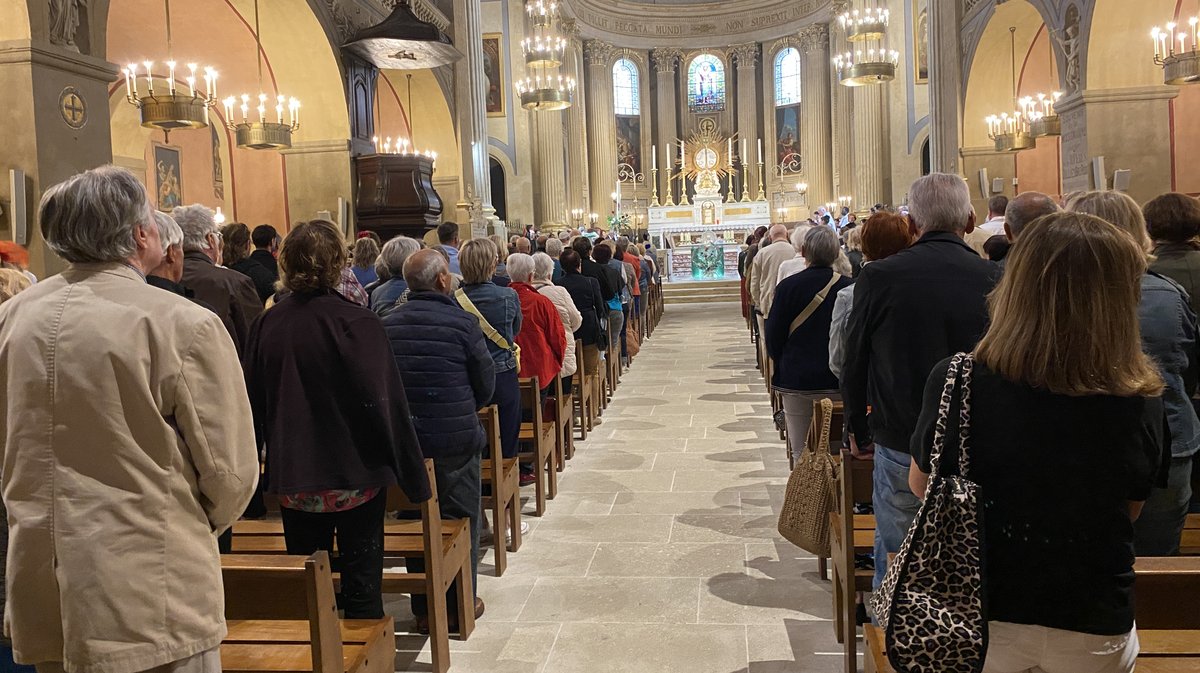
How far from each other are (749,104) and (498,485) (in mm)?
27226

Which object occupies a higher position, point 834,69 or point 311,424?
point 834,69

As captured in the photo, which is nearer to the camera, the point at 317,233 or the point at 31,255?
the point at 317,233

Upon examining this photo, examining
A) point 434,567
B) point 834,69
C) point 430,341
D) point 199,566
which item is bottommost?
point 434,567

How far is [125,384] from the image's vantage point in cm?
194

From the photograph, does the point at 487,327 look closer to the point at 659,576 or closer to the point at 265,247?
the point at 659,576

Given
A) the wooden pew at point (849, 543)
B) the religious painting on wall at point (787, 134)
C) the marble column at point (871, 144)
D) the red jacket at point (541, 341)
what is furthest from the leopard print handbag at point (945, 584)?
the religious painting on wall at point (787, 134)

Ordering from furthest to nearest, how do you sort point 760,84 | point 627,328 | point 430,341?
point 760,84, point 627,328, point 430,341

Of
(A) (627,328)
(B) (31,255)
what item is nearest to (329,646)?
(B) (31,255)

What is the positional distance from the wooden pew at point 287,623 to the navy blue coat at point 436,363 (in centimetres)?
111

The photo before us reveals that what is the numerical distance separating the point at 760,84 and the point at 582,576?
27681 mm

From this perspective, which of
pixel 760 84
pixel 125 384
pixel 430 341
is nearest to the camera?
pixel 125 384

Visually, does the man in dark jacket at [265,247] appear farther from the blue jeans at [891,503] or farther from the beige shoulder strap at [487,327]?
the blue jeans at [891,503]

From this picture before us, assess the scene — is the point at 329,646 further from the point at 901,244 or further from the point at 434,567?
the point at 901,244

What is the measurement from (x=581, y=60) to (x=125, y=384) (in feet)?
90.4
